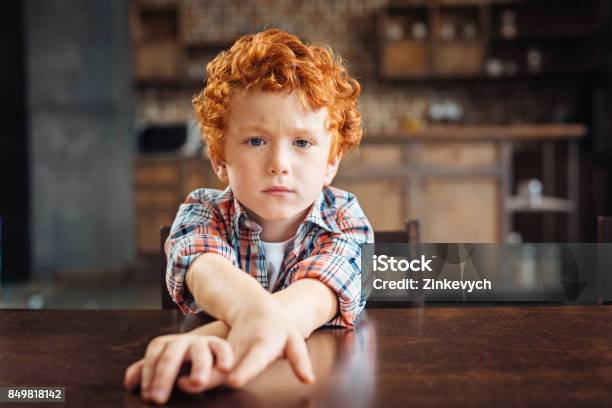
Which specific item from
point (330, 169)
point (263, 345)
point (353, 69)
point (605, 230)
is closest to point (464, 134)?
point (353, 69)

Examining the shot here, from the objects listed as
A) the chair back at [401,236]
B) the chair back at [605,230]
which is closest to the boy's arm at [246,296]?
the chair back at [401,236]

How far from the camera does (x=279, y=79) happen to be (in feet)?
2.29

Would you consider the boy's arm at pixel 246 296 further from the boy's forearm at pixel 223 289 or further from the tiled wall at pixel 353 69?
the tiled wall at pixel 353 69

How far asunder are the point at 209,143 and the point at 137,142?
470 cm

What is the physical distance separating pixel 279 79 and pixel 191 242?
0.22m

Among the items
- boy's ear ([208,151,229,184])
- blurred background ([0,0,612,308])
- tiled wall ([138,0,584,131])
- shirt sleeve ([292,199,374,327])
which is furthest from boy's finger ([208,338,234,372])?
tiled wall ([138,0,584,131])

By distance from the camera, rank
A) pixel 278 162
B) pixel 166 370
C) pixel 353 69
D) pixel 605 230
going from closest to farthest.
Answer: pixel 166 370 → pixel 278 162 → pixel 605 230 → pixel 353 69

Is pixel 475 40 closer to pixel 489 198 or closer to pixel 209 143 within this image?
pixel 489 198

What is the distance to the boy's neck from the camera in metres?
0.78

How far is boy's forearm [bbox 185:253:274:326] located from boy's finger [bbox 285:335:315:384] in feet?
0.18

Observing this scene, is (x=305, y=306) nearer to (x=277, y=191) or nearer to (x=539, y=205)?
(x=277, y=191)

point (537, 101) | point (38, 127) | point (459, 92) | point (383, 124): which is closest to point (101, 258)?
point (38, 127)

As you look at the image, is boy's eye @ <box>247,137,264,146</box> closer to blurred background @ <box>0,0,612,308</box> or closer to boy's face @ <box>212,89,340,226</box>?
boy's face @ <box>212,89,340,226</box>

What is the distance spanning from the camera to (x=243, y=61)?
711mm
